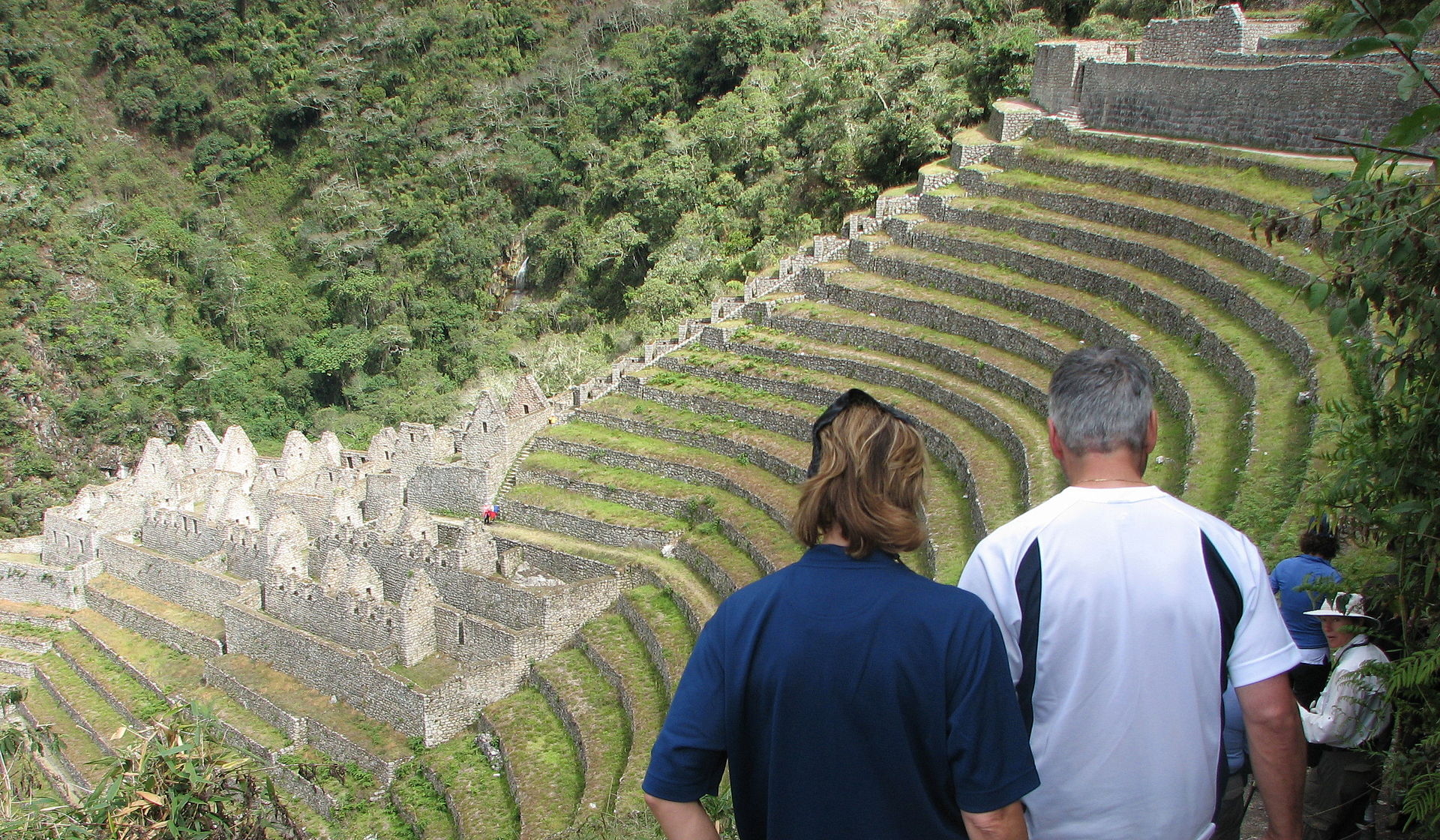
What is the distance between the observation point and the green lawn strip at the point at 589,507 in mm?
15570

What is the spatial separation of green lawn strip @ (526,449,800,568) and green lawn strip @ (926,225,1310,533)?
4.91 metres

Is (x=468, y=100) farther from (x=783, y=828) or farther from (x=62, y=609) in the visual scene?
(x=783, y=828)

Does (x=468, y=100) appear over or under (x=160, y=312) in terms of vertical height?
over

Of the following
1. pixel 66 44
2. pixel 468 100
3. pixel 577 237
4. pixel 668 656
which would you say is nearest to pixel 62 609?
pixel 668 656

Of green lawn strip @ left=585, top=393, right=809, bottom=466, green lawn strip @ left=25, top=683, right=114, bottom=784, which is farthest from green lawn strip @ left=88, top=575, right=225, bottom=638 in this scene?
green lawn strip @ left=585, top=393, right=809, bottom=466

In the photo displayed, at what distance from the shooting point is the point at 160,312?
35.1 m

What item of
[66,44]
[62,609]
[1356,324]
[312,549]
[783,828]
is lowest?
[62,609]

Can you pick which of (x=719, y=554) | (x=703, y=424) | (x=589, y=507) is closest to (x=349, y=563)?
(x=589, y=507)

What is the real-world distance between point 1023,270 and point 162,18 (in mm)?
46396

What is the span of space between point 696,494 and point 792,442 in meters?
1.65

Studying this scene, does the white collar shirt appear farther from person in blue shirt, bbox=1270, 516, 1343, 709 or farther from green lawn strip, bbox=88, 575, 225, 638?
green lawn strip, bbox=88, 575, 225, 638

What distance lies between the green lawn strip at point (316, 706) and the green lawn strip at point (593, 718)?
6.81 ft

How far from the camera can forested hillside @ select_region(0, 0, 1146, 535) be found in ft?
81.3

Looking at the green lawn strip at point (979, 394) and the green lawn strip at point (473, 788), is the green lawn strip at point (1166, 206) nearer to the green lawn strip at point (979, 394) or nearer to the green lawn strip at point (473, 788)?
the green lawn strip at point (979, 394)
